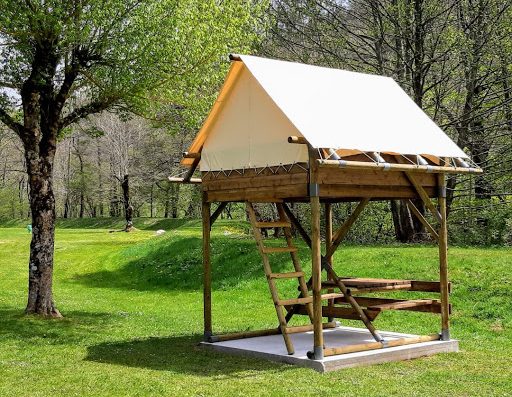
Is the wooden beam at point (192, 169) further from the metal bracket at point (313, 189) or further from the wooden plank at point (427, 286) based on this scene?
the wooden plank at point (427, 286)

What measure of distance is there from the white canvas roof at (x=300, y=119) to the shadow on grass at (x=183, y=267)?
32.7 feet

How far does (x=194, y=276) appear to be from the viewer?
25.1m

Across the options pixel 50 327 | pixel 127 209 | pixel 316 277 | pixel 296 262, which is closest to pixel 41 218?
pixel 50 327

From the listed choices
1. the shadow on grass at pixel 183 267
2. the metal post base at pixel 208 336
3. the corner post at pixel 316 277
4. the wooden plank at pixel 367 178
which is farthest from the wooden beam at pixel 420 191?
the shadow on grass at pixel 183 267

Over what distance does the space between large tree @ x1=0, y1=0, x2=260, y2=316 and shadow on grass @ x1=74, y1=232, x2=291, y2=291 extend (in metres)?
7.82

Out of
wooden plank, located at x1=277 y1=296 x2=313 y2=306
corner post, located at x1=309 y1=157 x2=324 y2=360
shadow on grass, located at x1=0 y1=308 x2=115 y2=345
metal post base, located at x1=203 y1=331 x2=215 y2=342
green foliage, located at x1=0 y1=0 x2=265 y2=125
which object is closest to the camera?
corner post, located at x1=309 y1=157 x2=324 y2=360

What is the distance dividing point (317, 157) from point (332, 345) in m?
3.62

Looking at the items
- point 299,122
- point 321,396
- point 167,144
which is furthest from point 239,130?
point 167,144

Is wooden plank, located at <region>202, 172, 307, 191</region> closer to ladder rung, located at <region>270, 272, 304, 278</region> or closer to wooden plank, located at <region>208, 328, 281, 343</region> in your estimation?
ladder rung, located at <region>270, 272, 304, 278</region>

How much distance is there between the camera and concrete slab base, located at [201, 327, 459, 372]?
11172mm

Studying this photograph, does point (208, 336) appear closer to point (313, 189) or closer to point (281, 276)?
point (281, 276)

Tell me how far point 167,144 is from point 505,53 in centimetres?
3333

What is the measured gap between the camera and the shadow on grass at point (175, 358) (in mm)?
11242

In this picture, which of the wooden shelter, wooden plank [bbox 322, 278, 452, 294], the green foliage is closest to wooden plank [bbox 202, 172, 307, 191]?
the wooden shelter
